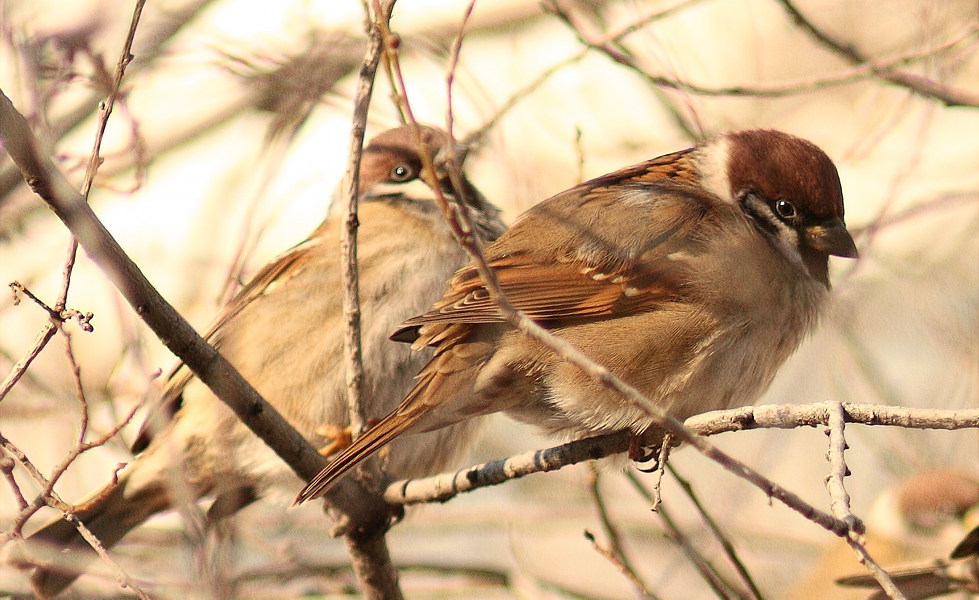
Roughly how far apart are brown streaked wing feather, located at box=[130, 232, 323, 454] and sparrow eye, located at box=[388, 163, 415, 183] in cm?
46

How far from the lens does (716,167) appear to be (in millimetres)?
3514

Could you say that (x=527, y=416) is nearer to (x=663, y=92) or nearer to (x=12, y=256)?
(x=663, y=92)

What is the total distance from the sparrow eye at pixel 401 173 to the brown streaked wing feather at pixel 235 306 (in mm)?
457

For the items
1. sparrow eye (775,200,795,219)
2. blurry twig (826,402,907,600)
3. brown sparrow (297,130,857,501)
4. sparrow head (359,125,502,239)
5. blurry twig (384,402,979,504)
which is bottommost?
blurry twig (826,402,907,600)

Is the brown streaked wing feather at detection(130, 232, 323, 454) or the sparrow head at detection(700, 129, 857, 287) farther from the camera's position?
the brown streaked wing feather at detection(130, 232, 323, 454)

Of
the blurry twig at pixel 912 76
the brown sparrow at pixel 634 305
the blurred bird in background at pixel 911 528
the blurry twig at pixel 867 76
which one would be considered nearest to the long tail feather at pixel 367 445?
the brown sparrow at pixel 634 305

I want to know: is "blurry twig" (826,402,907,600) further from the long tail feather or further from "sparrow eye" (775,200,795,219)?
"sparrow eye" (775,200,795,219)

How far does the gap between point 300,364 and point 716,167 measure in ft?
5.72

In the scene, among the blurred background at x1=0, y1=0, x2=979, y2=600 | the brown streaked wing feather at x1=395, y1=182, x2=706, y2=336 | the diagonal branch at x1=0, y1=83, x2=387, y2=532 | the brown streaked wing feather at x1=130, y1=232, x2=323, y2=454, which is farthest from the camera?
the brown streaked wing feather at x1=130, y1=232, x2=323, y2=454

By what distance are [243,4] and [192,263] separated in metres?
1.77

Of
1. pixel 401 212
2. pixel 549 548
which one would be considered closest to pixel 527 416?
pixel 401 212

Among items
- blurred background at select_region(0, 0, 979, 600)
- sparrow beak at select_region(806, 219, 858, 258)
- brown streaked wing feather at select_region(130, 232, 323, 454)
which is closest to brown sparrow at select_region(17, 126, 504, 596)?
brown streaked wing feather at select_region(130, 232, 323, 454)

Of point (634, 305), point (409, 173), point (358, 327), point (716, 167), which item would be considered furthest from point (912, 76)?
point (409, 173)

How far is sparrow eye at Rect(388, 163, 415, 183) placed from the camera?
14.9 feet
